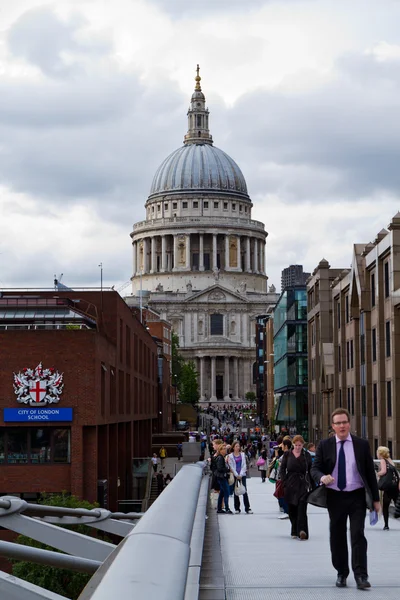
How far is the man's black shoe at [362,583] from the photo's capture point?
1036 centimetres

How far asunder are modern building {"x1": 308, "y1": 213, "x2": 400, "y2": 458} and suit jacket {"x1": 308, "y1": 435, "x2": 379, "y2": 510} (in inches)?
1324

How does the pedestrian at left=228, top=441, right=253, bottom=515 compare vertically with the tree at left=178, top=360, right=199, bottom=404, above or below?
below

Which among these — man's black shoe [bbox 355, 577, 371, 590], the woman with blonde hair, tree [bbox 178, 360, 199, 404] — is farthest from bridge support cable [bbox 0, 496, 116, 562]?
tree [bbox 178, 360, 199, 404]

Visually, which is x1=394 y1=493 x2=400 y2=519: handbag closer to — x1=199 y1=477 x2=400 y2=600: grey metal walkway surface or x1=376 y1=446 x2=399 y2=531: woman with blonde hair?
x1=199 y1=477 x2=400 y2=600: grey metal walkway surface

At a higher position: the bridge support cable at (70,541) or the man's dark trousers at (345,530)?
the bridge support cable at (70,541)

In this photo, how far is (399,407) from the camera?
147 feet

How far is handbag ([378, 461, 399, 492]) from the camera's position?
1944 cm

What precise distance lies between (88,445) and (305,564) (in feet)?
105

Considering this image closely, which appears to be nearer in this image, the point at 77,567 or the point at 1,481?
the point at 77,567

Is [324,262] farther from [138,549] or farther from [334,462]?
[138,549]

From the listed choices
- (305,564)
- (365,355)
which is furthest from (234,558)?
(365,355)

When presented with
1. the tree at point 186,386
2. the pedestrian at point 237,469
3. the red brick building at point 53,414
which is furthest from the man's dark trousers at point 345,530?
the tree at point 186,386

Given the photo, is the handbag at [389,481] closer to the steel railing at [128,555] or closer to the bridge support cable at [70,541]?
the steel railing at [128,555]

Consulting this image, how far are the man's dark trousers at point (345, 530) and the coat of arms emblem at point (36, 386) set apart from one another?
32903 millimetres
